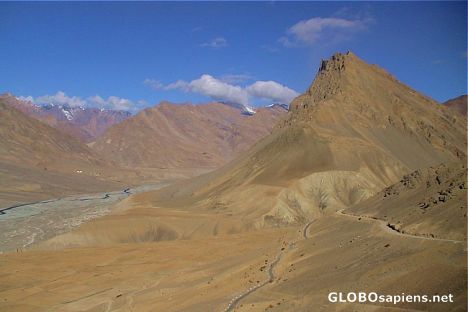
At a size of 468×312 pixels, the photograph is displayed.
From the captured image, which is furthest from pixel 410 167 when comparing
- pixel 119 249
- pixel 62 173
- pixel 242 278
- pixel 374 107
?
pixel 62 173

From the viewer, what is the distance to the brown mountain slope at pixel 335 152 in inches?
3142

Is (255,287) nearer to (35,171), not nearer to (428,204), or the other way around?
(428,204)

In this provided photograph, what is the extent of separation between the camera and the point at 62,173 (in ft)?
562

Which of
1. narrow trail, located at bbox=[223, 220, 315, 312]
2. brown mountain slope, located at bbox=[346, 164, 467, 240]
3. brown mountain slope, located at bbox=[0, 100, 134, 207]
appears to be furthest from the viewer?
brown mountain slope, located at bbox=[0, 100, 134, 207]

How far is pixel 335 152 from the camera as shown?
90.2 metres

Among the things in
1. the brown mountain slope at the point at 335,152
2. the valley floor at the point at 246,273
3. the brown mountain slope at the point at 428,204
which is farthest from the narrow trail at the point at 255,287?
the brown mountain slope at the point at 335,152

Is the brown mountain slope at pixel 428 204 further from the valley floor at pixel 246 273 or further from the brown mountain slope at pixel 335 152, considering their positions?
the brown mountain slope at pixel 335 152

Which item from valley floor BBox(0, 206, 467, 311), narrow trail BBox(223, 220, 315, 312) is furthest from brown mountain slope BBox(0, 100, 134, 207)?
narrow trail BBox(223, 220, 315, 312)

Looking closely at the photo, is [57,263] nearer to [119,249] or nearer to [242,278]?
[119,249]

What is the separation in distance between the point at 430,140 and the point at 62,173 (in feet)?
371

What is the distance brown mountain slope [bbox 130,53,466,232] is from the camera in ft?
262

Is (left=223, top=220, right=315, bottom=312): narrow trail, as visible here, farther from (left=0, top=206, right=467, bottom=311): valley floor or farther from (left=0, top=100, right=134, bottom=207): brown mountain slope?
(left=0, top=100, right=134, bottom=207): brown mountain slope

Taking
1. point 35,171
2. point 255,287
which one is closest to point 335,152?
point 255,287

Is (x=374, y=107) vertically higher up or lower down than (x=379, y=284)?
higher up
